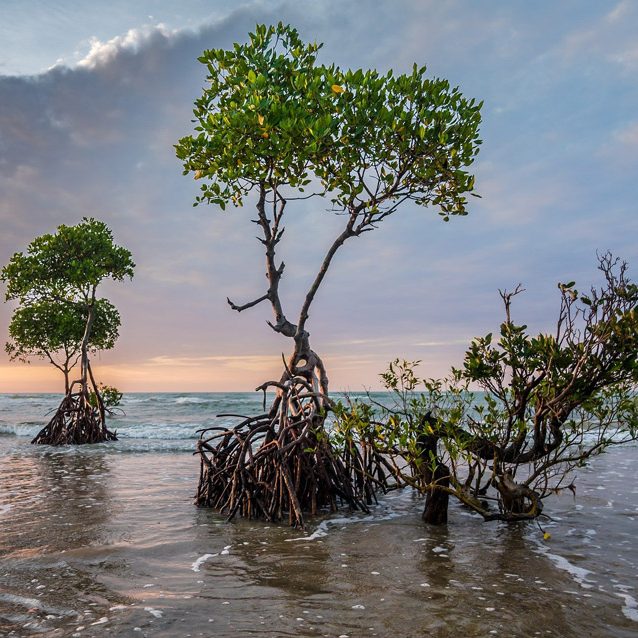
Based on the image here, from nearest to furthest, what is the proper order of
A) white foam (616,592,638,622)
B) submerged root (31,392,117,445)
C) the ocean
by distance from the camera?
the ocean → white foam (616,592,638,622) → submerged root (31,392,117,445)

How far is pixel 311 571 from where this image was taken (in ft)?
20.4

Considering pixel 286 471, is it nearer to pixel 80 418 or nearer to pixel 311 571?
pixel 311 571

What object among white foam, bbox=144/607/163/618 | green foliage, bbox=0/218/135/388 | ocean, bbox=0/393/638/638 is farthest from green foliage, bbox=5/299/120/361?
white foam, bbox=144/607/163/618

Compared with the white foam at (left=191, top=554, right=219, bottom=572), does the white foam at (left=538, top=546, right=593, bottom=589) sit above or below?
below

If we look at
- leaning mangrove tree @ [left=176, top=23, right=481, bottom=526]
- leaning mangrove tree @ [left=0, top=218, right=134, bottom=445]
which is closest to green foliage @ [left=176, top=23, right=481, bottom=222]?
leaning mangrove tree @ [left=176, top=23, right=481, bottom=526]

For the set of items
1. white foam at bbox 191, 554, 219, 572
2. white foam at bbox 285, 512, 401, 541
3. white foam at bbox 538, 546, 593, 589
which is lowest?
white foam at bbox 538, 546, 593, 589

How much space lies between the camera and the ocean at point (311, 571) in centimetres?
487

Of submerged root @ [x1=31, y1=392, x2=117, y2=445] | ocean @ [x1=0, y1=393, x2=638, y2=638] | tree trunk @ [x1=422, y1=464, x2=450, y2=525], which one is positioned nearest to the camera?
ocean @ [x1=0, y1=393, x2=638, y2=638]

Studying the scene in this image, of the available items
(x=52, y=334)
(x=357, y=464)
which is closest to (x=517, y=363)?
(x=357, y=464)

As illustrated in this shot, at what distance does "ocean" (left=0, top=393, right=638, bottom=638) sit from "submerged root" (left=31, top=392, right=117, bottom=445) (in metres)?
10.0

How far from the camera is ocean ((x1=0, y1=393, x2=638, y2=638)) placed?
192 inches

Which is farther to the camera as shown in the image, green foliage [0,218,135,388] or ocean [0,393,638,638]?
green foliage [0,218,135,388]

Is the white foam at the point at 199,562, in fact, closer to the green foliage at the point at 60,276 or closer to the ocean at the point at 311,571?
the ocean at the point at 311,571

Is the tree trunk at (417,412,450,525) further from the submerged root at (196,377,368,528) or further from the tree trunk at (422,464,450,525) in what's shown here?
the submerged root at (196,377,368,528)
